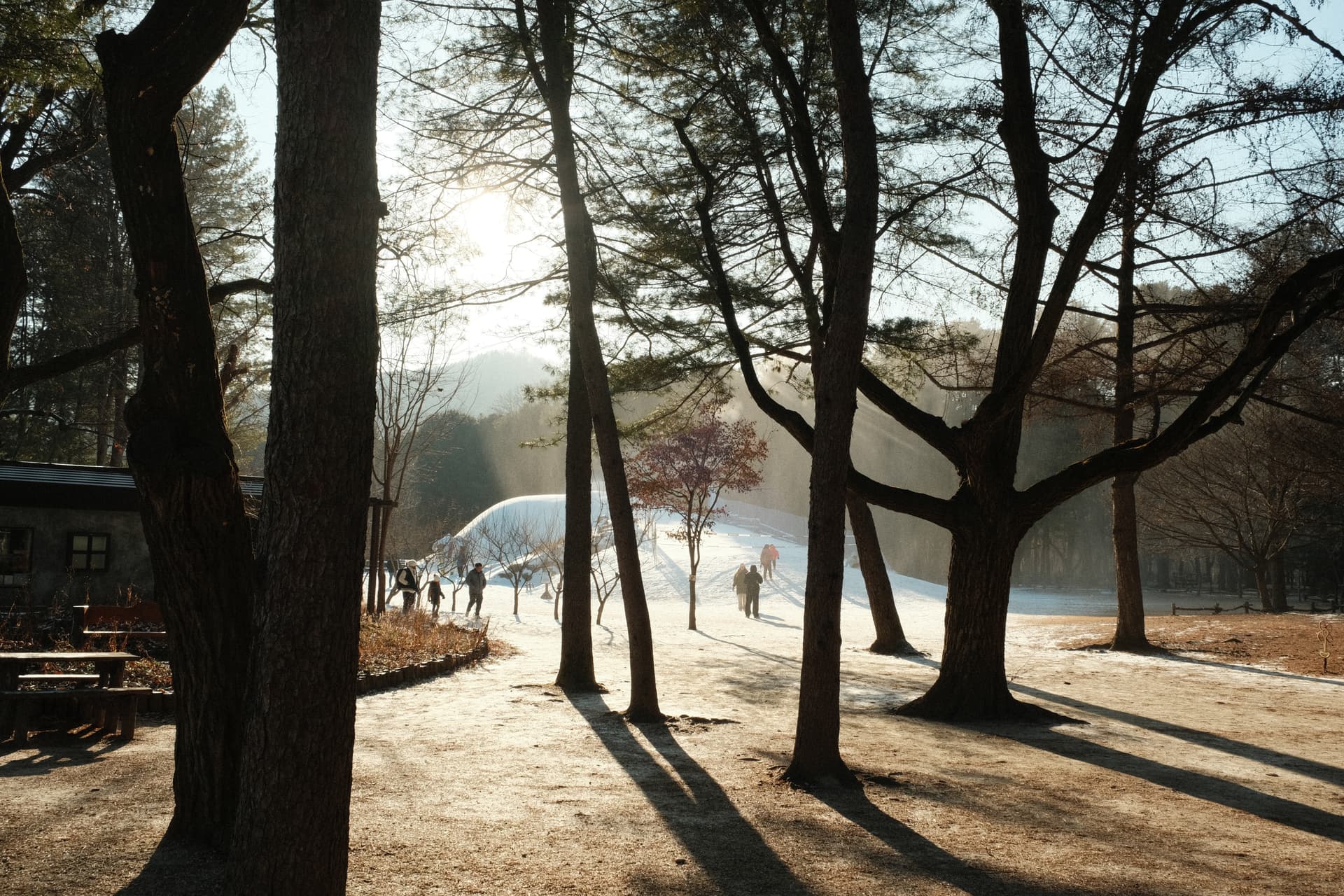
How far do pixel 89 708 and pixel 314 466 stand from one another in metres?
5.46

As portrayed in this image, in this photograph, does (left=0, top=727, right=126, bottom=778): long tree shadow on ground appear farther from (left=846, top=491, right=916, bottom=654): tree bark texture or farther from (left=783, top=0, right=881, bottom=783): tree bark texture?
(left=846, top=491, right=916, bottom=654): tree bark texture

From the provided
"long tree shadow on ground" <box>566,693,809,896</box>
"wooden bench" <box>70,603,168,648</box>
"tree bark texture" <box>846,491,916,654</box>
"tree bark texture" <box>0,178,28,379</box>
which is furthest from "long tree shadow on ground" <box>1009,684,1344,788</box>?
"tree bark texture" <box>0,178,28,379</box>

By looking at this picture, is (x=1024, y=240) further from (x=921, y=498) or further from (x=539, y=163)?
(x=539, y=163)

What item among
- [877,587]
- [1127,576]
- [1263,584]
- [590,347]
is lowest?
[1263,584]

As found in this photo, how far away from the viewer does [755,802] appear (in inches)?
227

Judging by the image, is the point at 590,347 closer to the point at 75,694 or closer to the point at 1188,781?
the point at 75,694

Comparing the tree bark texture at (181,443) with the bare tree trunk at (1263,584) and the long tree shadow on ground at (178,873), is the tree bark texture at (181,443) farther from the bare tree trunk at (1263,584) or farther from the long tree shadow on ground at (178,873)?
the bare tree trunk at (1263,584)

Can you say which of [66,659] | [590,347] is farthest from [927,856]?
[66,659]

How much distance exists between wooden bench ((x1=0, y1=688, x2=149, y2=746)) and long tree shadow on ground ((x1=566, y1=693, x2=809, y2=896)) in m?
3.49

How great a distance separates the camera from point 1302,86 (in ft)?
27.9

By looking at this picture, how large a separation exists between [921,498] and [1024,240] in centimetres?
265

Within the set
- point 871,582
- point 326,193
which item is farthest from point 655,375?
point 326,193

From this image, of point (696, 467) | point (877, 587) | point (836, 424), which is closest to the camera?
point (836, 424)

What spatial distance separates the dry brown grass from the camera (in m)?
11.6
